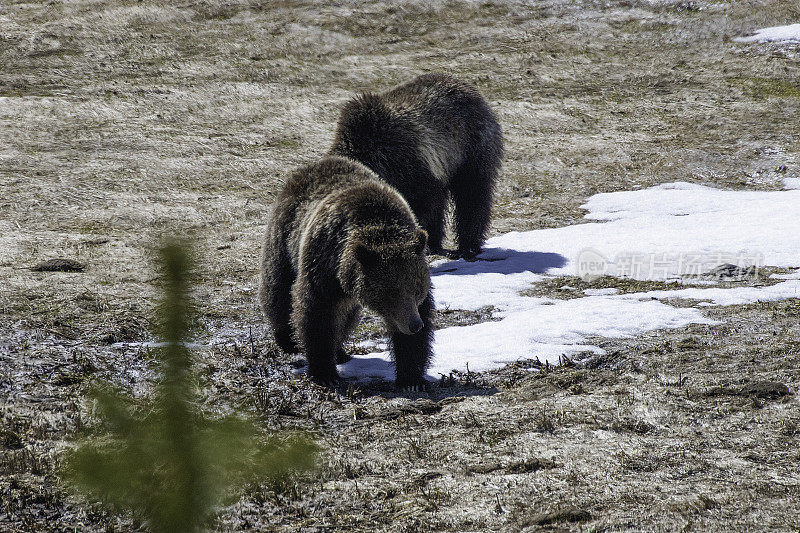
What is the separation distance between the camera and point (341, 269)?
6637 millimetres

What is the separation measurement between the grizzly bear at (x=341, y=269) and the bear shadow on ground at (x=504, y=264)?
3.76 metres

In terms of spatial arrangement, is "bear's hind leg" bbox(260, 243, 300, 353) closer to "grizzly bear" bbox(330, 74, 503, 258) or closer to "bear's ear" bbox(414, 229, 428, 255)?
"bear's ear" bbox(414, 229, 428, 255)

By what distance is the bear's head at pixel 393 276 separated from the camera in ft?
20.9

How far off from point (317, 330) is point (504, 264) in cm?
525

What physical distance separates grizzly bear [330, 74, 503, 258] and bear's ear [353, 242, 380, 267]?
4.69 m

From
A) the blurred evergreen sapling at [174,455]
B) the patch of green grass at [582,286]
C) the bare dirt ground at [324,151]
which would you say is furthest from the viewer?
the patch of green grass at [582,286]

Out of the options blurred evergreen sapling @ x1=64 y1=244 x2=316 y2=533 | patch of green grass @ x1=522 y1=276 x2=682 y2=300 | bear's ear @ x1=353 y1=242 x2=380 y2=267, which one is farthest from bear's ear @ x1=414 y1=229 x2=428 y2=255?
patch of green grass @ x1=522 y1=276 x2=682 y2=300

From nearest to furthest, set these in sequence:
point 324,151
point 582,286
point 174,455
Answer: point 174,455 → point 582,286 → point 324,151

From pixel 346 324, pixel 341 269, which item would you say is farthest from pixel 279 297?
pixel 341 269

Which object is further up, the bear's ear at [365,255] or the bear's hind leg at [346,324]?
the bear's ear at [365,255]

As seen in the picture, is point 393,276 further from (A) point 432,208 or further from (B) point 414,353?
(A) point 432,208

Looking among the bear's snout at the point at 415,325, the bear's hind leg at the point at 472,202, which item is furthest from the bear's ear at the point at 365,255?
the bear's hind leg at the point at 472,202

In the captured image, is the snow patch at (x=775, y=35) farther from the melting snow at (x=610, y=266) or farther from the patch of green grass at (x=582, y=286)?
the patch of green grass at (x=582, y=286)

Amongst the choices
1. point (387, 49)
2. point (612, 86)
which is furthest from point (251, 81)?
point (612, 86)
